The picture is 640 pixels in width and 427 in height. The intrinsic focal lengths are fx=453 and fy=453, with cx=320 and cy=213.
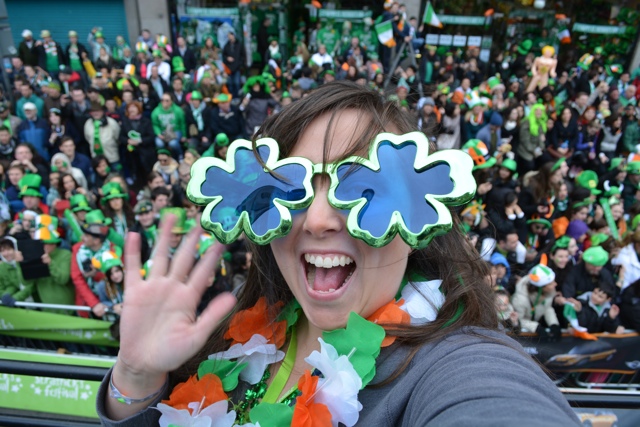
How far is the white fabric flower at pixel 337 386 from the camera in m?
1.14

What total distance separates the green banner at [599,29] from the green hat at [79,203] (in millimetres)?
15412

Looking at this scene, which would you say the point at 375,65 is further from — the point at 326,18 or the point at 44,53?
the point at 44,53

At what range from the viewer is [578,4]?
14531 millimetres

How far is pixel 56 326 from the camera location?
14.2 ft

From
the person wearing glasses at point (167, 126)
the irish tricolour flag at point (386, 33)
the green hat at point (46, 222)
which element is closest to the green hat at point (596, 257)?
the green hat at point (46, 222)

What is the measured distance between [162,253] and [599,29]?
56.6 feet

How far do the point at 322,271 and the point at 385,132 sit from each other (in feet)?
1.39

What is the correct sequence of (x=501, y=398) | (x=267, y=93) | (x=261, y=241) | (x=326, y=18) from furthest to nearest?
1. (x=326, y=18)
2. (x=267, y=93)
3. (x=261, y=241)
4. (x=501, y=398)

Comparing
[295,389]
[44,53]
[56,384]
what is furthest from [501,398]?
[44,53]

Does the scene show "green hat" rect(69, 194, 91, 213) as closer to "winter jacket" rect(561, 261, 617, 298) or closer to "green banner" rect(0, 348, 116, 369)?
"green banner" rect(0, 348, 116, 369)

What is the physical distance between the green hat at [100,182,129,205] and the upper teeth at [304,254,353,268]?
4707 millimetres

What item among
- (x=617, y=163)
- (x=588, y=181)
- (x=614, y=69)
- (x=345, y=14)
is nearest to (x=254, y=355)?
(x=588, y=181)

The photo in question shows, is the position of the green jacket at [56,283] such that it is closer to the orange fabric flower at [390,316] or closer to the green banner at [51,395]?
the green banner at [51,395]

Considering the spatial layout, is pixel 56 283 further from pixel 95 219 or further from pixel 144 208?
pixel 144 208
